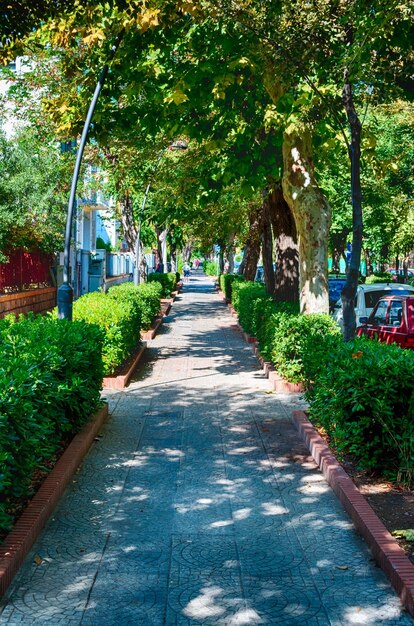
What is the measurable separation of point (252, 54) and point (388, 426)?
790 centimetres

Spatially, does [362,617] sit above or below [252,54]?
below

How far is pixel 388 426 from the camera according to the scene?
7.85 m

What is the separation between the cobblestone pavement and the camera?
5203mm

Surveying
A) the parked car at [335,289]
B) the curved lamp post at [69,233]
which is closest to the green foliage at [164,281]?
the parked car at [335,289]

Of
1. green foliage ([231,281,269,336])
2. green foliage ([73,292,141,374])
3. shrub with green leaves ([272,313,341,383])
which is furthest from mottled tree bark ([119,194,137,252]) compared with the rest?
shrub with green leaves ([272,313,341,383])

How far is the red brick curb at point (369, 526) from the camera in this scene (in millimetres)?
5336

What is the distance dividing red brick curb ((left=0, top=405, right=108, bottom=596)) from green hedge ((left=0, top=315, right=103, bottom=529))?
0.16 meters

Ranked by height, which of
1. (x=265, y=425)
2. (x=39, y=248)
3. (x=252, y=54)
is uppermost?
(x=252, y=54)

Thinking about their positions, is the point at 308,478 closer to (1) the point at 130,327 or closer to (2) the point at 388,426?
(2) the point at 388,426

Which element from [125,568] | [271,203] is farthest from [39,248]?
[125,568]

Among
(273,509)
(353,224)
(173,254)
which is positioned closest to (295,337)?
(353,224)

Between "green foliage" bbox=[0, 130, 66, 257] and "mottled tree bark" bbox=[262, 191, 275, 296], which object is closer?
"mottled tree bark" bbox=[262, 191, 275, 296]

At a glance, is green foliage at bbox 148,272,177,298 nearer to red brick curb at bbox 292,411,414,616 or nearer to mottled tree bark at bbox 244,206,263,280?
mottled tree bark at bbox 244,206,263,280

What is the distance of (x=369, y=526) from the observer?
6.39 metres
